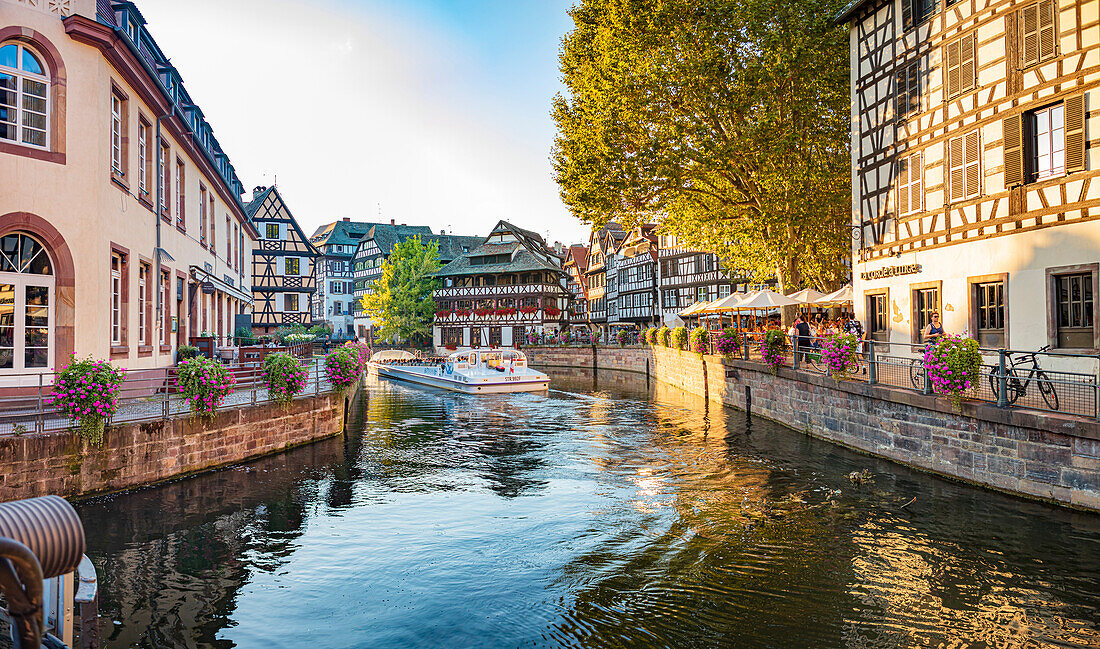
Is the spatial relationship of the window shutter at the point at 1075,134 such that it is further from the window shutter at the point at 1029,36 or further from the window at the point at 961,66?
the window at the point at 961,66

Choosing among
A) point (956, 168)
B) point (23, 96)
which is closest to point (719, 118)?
point (956, 168)

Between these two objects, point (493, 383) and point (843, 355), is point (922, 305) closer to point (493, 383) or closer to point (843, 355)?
point (843, 355)

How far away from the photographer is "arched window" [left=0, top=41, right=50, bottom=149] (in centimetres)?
1294

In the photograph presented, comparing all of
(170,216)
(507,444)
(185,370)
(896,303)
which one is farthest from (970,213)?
(170,216)

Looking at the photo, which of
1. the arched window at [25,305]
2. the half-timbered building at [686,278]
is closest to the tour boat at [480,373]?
the half-timbered building at [686,278]

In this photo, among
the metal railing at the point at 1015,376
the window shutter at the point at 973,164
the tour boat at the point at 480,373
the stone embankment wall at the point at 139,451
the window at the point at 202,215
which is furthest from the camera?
the tour boat at the point at 480,373

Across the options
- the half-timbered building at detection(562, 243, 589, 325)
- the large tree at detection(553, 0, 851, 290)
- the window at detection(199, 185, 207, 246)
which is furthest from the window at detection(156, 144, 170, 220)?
the half-timbered building at detection(562, 243, 589, 325)

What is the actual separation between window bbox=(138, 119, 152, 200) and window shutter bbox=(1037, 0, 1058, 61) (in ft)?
71.9

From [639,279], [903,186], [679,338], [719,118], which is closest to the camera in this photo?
[903,186]

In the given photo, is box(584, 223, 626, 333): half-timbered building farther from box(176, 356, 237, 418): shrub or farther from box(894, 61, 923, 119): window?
box(176, 356, 237, 418): shrub

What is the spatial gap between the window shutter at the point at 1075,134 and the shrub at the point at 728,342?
14.3 m

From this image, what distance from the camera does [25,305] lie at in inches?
520

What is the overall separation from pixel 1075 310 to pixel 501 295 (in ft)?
177

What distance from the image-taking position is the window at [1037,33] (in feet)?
51.9
